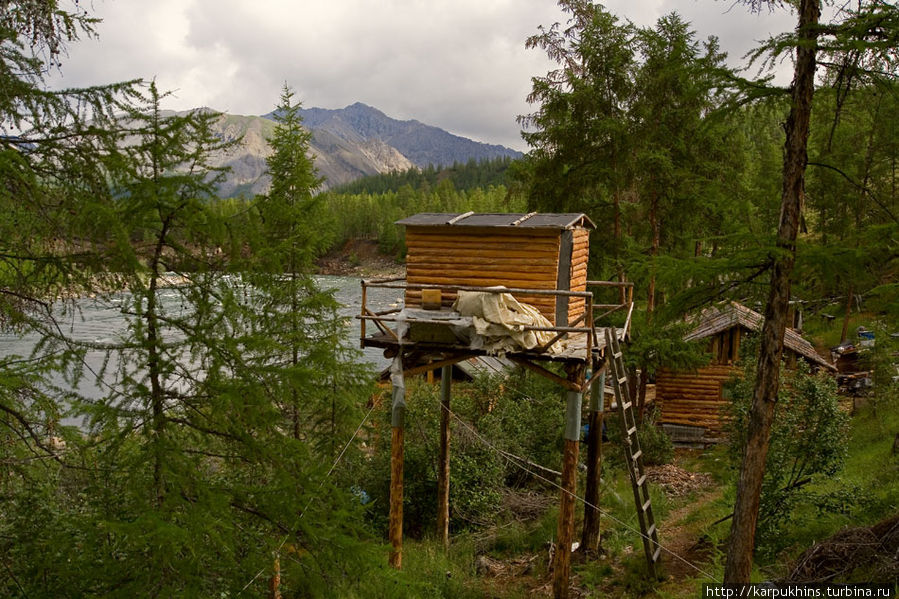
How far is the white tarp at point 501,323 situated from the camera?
399 inches

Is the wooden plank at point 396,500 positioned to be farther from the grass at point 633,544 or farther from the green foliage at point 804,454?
the green foliage at point 804,454

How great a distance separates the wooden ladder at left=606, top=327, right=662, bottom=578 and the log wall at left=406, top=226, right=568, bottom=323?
5.60 ft

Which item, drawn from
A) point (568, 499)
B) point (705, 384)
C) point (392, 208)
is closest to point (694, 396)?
point (705, 384)

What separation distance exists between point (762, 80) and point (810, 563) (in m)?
6.36

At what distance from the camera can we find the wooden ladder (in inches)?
458

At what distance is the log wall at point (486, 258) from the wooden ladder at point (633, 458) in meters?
1.71

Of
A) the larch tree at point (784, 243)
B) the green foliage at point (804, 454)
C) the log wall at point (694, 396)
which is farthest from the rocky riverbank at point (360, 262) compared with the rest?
the larch tree at point (784, 243)

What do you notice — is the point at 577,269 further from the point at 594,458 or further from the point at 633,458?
the point at 594,458

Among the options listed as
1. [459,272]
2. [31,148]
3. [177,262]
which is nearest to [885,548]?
[459,272]

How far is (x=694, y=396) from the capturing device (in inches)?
913

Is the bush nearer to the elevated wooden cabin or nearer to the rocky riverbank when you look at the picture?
the elevated wooden cabin

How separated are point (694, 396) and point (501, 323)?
15667 millimetres

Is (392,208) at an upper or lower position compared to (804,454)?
upper

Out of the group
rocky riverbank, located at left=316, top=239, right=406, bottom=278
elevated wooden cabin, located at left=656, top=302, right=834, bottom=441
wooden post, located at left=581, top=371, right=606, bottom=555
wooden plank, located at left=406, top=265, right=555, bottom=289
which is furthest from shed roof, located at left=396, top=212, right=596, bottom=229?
rocky riverbank, located at left=316, top=239, right=406, bottom=278
